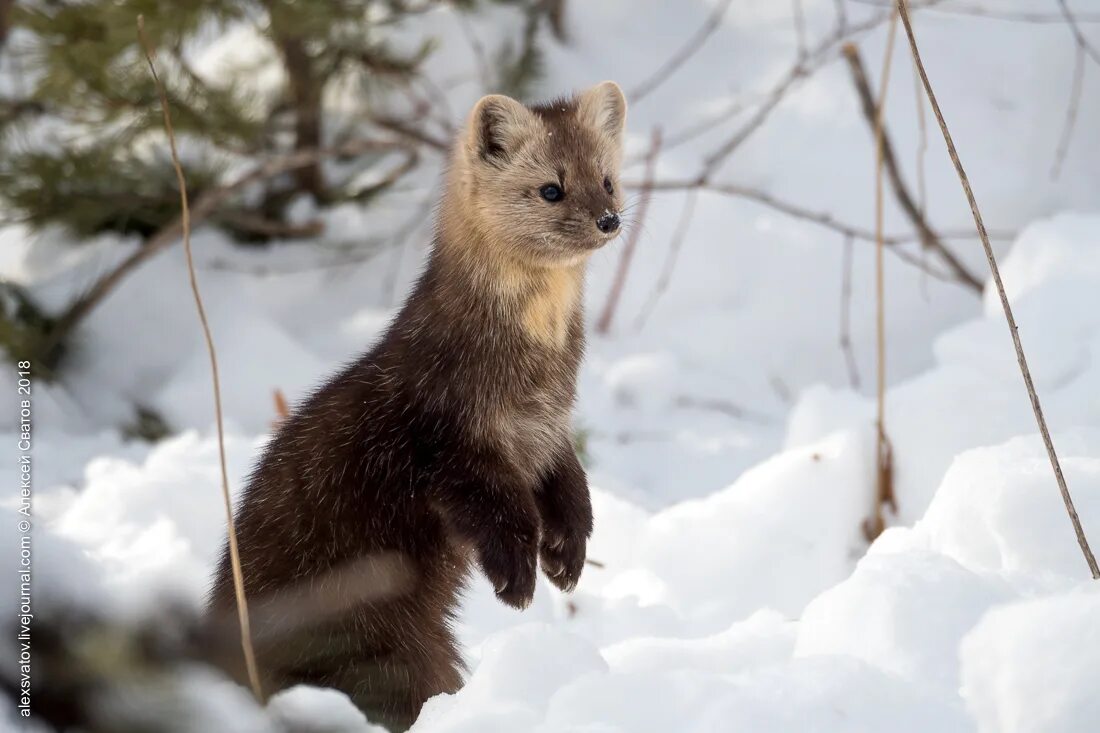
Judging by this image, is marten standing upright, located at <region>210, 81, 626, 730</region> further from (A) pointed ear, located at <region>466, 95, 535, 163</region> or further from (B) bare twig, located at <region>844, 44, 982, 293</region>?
(B) bare twig, located at <region>844, 44, 982, 293</region>

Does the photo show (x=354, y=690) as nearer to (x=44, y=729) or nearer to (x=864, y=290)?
(x=44, y=729)

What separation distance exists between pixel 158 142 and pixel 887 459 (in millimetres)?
3525

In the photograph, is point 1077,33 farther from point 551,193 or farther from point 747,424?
point 551,193

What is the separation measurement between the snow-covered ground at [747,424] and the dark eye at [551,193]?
94 centimetres

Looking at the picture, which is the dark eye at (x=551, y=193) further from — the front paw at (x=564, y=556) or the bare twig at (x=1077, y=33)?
the bare twig at (x=1077, y=33)

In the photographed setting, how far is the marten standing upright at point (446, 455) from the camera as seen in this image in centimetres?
265

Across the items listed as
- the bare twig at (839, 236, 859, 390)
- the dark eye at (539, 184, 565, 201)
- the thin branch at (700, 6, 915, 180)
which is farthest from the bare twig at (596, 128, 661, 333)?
the dark eye at (539, 184, 565, 201)

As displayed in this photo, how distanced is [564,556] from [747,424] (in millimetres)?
2547

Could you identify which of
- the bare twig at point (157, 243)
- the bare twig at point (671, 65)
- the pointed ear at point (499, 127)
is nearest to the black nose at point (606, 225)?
the pointed ear at point (499, 127)

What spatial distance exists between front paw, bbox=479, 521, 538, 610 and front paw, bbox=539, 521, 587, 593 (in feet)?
0.66

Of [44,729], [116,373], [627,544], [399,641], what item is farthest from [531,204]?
[116,373]

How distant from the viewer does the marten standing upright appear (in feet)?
8.70

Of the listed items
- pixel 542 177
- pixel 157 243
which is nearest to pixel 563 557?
pixel 542 177

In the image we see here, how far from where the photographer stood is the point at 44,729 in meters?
1.73
